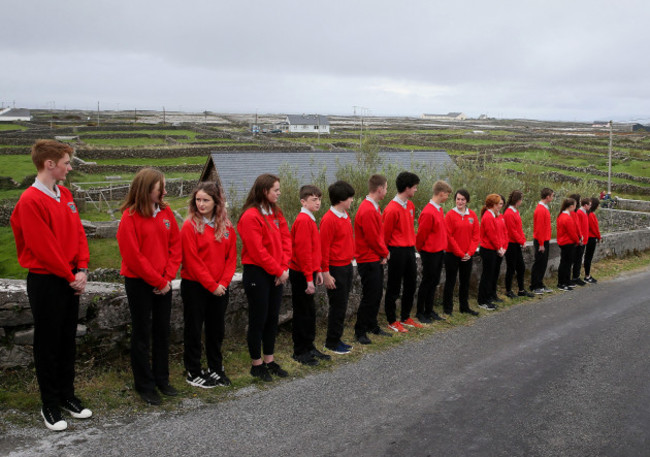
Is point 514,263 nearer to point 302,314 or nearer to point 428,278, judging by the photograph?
point 428,278

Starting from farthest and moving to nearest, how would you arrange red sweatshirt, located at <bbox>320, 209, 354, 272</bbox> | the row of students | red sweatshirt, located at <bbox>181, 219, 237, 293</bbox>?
red sweatshirt, located at <bbox>320, 209, 354, 272</bbox> < red sweatshirt, located at <bbox>181, 219, 237, 293</bbox> < the row of students

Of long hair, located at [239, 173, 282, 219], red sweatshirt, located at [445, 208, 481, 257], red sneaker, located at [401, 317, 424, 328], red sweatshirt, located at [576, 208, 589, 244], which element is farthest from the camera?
red sweatshirt, located at [576, 208, 589, 244]

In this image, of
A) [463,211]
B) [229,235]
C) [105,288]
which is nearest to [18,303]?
[105,288]

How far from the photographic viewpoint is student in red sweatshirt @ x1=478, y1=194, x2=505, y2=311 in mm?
8719

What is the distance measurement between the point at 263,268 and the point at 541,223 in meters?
6.27

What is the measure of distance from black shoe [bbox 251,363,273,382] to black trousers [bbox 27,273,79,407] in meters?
1.65

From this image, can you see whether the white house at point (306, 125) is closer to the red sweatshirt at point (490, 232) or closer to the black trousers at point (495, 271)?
the black trousers at point (495, 271)

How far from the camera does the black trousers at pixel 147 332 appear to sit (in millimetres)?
4828

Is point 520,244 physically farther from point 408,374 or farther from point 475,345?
point 408,374

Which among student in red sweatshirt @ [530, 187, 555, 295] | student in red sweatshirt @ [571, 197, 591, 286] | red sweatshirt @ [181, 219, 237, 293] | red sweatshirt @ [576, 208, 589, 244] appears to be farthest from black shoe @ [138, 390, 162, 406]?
red sweatshirt @ [576, 208, 589, 244]

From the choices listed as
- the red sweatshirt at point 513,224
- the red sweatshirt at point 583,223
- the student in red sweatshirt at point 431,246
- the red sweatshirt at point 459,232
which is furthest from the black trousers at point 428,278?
the red sweatshirt at point 583,223

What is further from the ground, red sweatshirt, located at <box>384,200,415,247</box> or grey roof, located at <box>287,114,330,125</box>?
grey roof, located at <box>287,114,330,125</box>

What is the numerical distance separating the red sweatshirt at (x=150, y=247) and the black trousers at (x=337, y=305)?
195 centimetres

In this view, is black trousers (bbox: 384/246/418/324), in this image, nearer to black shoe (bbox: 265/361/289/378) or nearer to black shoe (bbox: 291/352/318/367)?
black shoe (bbox: 291/352/318/367)
